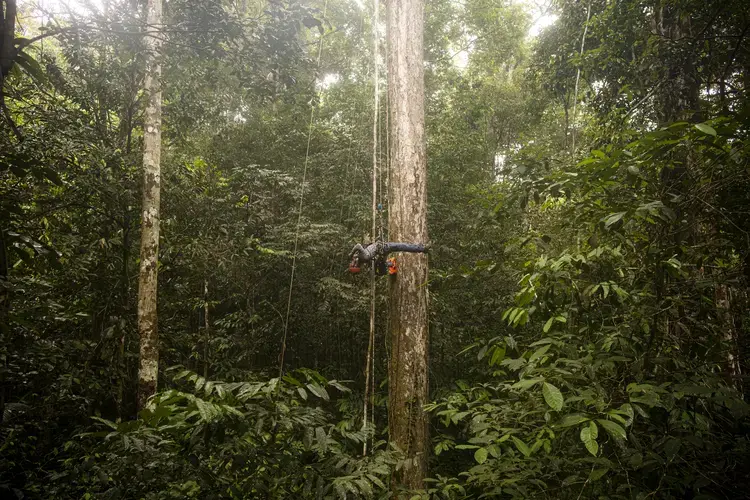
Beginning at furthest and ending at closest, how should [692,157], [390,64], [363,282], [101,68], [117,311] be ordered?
[363,282] → [117,311] → [101,68] → [390,64] → [692,157]

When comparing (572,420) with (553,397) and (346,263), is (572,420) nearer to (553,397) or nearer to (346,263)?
(553,397)

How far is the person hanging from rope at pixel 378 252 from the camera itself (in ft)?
10.8

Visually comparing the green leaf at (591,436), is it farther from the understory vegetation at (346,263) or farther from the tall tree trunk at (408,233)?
the tall tree trunk at (408,233)

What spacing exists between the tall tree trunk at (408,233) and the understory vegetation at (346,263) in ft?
1.02

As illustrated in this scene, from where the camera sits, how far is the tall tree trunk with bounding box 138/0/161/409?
17.6 feet

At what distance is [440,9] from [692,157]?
8793 millimetres

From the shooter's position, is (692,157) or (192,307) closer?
(692,157)

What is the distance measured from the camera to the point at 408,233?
11.7ft

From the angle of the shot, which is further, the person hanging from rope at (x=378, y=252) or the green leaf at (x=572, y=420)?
the person hanging from rope at (x=378, y=252)

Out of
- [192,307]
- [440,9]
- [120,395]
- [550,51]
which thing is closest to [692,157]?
[550,51]

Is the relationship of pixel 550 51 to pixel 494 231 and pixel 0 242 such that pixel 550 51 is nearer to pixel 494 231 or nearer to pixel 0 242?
pixel 494 231

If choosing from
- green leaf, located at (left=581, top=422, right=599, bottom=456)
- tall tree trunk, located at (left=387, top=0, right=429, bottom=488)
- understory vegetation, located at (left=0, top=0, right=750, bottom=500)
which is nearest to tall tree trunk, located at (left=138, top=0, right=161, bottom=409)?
understory vegetation, located at (left=0, top=0, right=750, bottom=500)

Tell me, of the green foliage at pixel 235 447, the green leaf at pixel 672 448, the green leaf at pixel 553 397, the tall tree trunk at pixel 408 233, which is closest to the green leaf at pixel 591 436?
the green leaf at pixel 553 397

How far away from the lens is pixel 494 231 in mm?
7742
